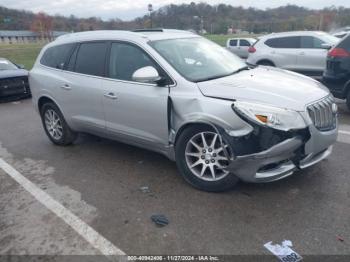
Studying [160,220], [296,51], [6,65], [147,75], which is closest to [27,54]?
[6,65]

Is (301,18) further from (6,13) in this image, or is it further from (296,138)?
(6,13)

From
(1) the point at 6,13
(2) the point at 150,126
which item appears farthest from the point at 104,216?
(1) the point at 6,13

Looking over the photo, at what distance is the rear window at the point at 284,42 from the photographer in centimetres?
1070

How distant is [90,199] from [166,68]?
176 cm

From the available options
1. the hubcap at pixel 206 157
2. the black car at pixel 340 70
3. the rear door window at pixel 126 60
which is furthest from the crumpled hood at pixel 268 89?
the black car at pixel 340 70

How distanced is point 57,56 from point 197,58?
250cm

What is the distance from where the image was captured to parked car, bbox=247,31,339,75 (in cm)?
1022

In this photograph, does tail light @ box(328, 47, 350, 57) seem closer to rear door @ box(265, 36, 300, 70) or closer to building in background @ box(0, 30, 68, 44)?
rear door @ box(265, 36, 300, 70)

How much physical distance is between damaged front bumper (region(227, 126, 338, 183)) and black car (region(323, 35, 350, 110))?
3418 millimetres

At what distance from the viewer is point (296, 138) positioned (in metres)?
3.09

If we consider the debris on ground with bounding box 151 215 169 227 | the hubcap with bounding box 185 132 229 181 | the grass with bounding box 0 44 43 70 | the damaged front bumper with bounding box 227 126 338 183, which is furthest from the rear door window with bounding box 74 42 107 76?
the grass with bounding box 0 44 43 70

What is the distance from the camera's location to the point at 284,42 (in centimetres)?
1095

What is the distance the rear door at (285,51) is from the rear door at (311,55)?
161 millimetres

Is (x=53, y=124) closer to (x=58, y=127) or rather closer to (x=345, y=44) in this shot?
(x=58, y=127)
